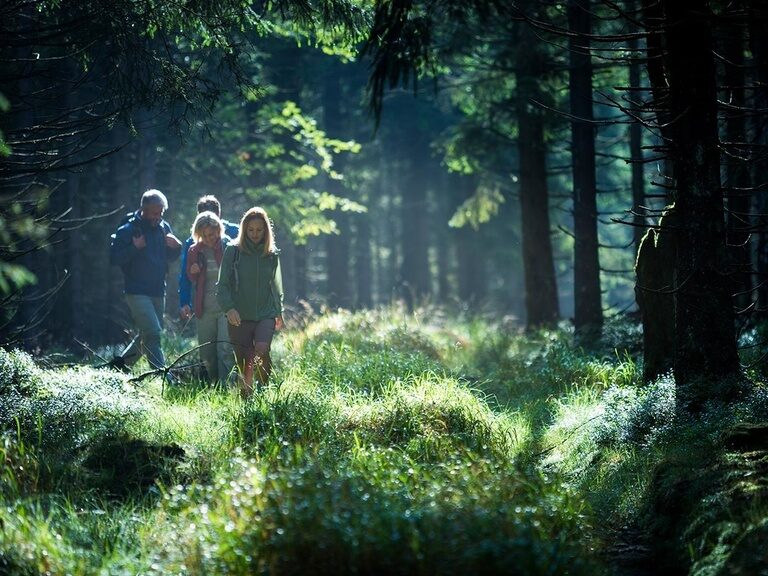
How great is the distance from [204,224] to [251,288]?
4.14 ft

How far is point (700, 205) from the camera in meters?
7.44

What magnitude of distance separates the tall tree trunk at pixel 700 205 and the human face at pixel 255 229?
4781mm

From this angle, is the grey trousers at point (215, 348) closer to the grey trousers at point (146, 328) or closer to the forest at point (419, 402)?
the forest at point (419, 402)

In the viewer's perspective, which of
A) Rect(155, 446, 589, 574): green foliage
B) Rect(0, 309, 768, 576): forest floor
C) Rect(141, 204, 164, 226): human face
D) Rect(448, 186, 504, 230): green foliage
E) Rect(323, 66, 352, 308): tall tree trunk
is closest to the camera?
Rect(155, 446, 589, 574): green foliage

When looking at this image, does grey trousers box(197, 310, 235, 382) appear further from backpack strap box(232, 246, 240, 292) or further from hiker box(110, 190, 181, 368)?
hiker box(110, 190, 181, 368)

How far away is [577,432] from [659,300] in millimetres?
2012

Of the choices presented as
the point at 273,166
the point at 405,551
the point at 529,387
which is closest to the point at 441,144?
the point at 273,166

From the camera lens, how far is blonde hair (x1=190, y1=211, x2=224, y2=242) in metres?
10.7

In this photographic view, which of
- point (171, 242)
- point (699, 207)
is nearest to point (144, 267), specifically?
point (171, 242)

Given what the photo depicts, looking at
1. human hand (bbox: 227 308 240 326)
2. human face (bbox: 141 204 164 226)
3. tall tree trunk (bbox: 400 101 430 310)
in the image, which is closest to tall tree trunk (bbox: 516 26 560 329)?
human face (bbox: 141 204 164 226)

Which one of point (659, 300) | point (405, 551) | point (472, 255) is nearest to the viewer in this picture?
point (405, 551)

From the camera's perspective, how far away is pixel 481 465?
21.4 ft

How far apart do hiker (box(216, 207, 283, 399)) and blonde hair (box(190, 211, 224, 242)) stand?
84 centimetres

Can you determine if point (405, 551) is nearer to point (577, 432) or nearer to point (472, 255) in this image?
point (577, 432)
